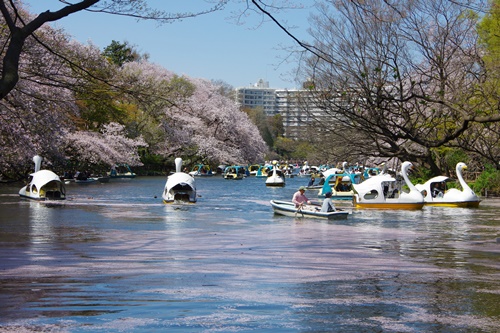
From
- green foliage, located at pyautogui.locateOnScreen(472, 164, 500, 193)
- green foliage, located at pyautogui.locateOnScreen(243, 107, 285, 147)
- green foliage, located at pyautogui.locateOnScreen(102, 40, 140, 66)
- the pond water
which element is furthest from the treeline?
green foliage, located at pyautogui.locateOnScreen(243, 107, 285, 147)

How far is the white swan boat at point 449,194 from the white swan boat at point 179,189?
11471mm

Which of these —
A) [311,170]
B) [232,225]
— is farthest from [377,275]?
[311,170]

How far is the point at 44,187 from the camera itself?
39125 millimetres

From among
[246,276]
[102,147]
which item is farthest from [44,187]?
[246,276]

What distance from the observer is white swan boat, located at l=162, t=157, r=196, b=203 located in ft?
125

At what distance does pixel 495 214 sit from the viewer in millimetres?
32312

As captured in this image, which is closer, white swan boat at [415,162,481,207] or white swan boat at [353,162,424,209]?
white swan boat at [353,162,424,209]

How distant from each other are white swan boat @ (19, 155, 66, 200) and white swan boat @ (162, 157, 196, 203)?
5543 millimetres

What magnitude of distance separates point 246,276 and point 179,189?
2596cm

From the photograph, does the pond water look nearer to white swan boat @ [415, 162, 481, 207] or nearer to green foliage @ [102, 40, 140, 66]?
white swan boat @ [415, 162, 481, 207]

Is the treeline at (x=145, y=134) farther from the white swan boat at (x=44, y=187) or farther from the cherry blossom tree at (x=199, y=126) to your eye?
the white swan boat at (x=44, y=187)

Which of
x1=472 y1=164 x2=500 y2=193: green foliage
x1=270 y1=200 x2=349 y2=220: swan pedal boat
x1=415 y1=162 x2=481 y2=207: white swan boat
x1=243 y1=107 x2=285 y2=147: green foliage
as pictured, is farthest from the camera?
x1=243 y1=107 x2=285 y2=147: green foliage

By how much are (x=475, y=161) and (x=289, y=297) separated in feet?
131

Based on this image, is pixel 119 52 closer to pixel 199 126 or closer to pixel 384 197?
pixel 199 126
